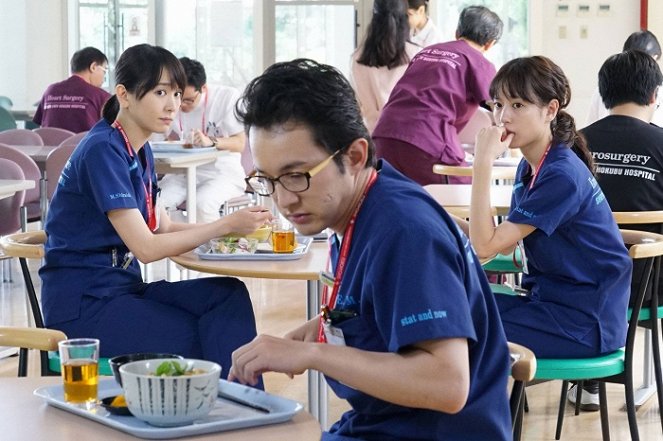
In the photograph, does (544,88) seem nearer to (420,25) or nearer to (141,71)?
(141,71)

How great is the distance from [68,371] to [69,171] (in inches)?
56.7

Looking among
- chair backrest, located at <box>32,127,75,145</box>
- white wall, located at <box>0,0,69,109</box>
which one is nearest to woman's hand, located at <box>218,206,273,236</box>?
chair backrest, located at <box>32,127,75,145</box>

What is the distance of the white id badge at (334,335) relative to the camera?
63.3 inches

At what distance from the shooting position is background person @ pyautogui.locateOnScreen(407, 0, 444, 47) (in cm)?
597

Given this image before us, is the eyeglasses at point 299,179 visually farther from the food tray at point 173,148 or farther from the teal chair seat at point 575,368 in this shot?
the food tray at point 173,148

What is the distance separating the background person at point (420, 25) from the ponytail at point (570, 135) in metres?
2.93

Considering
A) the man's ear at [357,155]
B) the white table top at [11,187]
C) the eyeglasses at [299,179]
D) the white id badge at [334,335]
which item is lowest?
the white id badge at [334,335]

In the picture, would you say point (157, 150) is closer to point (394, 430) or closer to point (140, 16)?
point (394, 430)

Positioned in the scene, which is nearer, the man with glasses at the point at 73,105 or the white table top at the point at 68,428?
the white table top at the point at 68,428

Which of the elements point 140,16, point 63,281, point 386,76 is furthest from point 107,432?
point 140,16

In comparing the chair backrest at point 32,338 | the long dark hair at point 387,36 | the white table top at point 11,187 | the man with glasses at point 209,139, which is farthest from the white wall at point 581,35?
the chair backrest at point 32,338

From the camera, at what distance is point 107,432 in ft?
4.86

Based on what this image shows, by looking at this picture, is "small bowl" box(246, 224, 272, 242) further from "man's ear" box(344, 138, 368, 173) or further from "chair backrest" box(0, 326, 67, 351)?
"man's ear" box(344, 138, 368, 173)

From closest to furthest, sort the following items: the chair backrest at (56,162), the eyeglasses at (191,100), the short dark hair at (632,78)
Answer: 1. the short dark hair at (632,78)
2. the chair backrest at (56,162)
3. the eyeglasses at (191,100)
